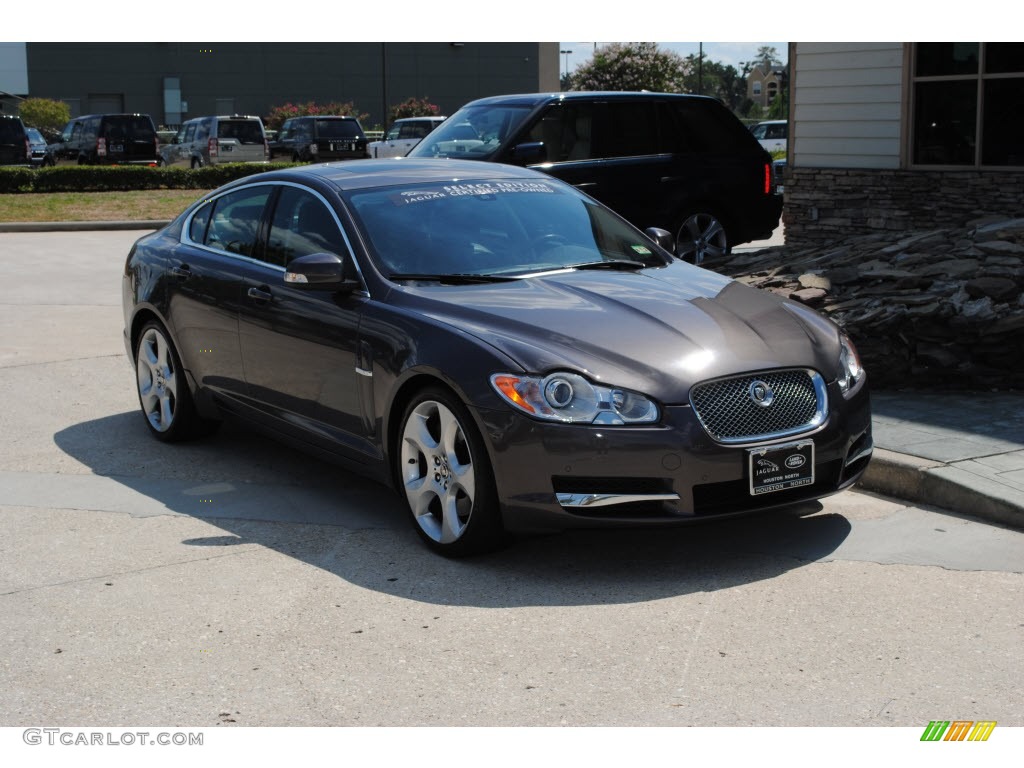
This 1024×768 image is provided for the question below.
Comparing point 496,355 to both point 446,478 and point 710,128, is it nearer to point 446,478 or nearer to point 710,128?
point 446,478

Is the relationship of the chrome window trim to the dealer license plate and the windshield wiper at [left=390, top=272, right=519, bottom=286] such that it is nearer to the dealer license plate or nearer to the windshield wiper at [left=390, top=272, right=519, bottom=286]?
the windshield wiper at [left=390, top=272, right=519, bottom=286]

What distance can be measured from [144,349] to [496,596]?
3.55 m

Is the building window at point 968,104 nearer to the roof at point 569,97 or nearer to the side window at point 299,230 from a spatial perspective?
the roof at point 569,97

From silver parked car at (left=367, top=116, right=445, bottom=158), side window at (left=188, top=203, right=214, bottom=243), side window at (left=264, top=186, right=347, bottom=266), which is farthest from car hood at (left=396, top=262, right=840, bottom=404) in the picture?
silver parked car at (left=367, top=116, right=445, bottom=158)

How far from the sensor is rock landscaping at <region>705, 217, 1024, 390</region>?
7816 mm

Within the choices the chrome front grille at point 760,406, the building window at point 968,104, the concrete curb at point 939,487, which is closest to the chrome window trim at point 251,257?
the chrome front grille at point 760,406

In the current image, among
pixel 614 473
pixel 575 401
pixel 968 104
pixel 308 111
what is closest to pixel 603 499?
pixel 614 473

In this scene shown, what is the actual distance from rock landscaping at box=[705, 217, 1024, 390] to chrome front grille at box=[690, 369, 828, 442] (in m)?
2.73

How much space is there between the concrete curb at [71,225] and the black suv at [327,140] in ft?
35.4

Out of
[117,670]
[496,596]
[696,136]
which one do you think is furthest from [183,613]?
[696,136]

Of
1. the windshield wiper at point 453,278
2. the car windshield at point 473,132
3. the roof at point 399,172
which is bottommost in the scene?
the windshield wiper at point 453,278

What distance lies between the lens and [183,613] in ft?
16.0

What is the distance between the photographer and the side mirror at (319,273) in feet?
19.4
